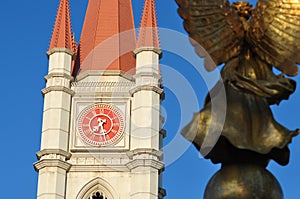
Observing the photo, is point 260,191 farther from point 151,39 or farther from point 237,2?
point 151,39

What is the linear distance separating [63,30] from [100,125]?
5529 millimetres

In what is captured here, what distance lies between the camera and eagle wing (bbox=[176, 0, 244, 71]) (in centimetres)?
689

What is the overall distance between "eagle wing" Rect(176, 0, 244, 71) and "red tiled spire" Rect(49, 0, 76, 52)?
50.9 m

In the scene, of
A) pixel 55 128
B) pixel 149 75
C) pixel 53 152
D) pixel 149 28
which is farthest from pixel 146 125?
pixel 149 28

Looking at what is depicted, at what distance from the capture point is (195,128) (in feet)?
22.4

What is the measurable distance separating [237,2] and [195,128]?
92 cm

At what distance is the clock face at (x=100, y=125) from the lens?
185 feet

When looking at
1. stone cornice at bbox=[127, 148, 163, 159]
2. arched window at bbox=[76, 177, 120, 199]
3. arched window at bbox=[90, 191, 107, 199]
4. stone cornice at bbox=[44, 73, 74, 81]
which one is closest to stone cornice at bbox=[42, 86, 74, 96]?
stone cornice at bbox=[44, 73, 74, 81]

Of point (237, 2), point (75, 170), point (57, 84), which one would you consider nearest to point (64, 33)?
→ point (57, 84)

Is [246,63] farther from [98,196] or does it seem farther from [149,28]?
[149,28]

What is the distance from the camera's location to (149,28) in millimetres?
58906

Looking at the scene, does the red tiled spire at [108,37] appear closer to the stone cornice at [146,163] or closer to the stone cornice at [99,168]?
the stone cornice at [99,168]

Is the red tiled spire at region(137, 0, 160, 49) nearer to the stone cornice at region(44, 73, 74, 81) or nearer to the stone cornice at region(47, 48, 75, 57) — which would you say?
the stone cornice at region(47, 48, 75, 57)

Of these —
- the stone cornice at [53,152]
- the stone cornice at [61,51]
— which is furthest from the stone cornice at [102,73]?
the stone cornice at [53,152]
